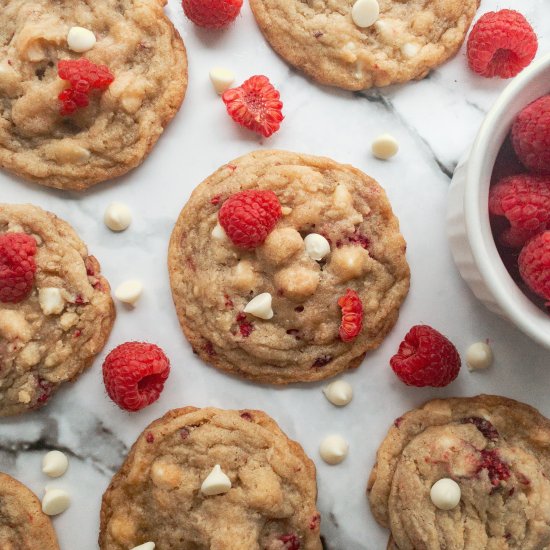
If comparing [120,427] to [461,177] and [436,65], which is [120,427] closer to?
[461,177]

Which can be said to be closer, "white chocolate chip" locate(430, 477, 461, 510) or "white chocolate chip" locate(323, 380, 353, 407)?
"white chocolate chip" locate(430, 477, 461, 510)

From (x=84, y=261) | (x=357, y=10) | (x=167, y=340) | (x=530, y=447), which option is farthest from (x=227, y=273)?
(x=530, y=447)

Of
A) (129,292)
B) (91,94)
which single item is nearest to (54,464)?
(129,292)

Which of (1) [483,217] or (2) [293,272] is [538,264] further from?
(2) [293,272]

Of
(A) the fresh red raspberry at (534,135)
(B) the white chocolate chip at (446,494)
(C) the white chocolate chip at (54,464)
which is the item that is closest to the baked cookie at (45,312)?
(C) the white chocolate chip at (54,464)

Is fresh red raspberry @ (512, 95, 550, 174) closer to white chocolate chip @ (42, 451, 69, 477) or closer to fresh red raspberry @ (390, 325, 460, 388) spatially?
fresh red raspberry @ (390, 325, 460, 388)

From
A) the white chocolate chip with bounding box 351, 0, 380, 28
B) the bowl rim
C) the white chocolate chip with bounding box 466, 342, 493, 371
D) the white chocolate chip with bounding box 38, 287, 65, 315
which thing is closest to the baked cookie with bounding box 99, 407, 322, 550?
the white chocolate chip with bounding box 38, 287, 65, 315

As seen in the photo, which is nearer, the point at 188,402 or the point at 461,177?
the point at 461,177
